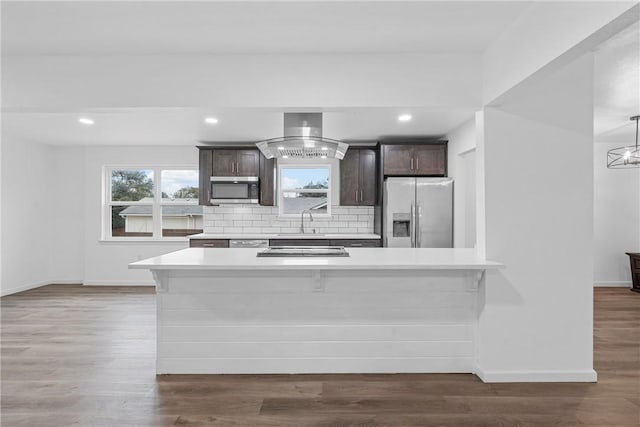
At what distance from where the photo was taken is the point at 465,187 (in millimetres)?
5043

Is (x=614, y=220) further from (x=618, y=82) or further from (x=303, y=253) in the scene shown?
(x=303, y=253)

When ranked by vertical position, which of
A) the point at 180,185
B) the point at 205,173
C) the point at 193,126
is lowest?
the point at 180,185

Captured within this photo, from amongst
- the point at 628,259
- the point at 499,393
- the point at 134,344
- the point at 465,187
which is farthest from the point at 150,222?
the point at 628,259

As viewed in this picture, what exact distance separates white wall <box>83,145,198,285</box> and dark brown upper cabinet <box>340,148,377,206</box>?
2521 mm

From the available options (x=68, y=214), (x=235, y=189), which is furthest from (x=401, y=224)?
(x=68, y=214)

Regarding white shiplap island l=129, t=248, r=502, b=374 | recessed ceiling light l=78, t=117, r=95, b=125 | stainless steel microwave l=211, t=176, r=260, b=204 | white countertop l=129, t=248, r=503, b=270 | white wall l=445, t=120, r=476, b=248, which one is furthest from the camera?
stainless steel microwave l=211, t=176, r=260, b=204

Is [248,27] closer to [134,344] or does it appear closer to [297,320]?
[297,320]

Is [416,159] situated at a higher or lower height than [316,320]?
higher

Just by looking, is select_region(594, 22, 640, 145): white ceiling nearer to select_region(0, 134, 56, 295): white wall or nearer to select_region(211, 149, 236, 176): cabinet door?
select_region(211, 149, 236, 176): cabinet door

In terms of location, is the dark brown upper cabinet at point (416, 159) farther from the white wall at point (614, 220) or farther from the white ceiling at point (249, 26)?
the white wall at point (614, 220)

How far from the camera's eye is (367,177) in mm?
5633

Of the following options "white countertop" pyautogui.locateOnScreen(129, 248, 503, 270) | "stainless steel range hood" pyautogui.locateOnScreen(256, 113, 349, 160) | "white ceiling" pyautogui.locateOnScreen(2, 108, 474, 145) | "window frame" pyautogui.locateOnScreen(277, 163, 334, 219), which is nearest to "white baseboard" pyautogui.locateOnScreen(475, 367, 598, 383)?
"white countertop" pyautogui.locateOnScreen(129, 248, 503, 270)

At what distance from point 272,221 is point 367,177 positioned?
1.68m

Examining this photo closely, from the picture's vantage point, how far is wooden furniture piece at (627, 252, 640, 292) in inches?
221
